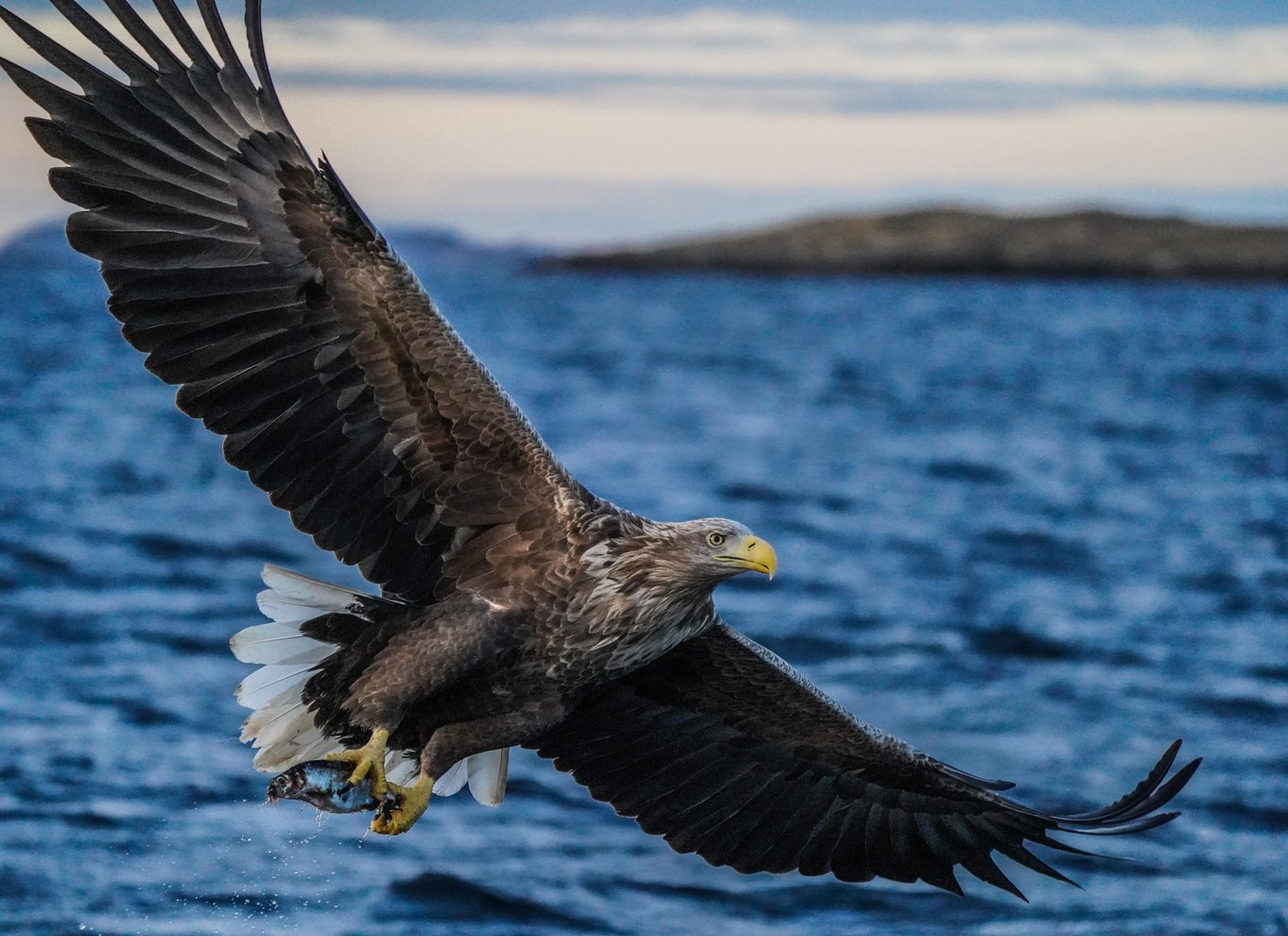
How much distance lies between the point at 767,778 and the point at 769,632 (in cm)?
730

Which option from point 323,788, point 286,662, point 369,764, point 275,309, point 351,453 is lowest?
point 323,788

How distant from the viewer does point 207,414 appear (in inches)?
244

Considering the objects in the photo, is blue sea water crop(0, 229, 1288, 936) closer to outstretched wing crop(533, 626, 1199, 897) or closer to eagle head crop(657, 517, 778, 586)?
outstretched wing crop(533, 626, 1199, 897)

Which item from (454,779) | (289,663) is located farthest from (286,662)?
(454,779)

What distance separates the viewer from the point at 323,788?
19.0ft

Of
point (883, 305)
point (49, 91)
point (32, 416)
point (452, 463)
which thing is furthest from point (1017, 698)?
point (883, 305)

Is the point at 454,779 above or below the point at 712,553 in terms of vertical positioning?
below

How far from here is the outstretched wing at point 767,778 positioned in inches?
270

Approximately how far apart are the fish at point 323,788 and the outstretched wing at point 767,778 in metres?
1.20

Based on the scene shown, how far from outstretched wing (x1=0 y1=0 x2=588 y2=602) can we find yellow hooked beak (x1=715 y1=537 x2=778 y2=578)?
21.0 inches

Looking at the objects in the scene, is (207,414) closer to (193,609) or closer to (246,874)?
(246,874)

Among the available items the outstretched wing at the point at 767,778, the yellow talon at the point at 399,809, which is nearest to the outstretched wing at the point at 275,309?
the yellow talon at the point at 399,809

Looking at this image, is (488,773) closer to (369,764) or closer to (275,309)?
(369,764)

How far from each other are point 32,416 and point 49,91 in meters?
21.9
